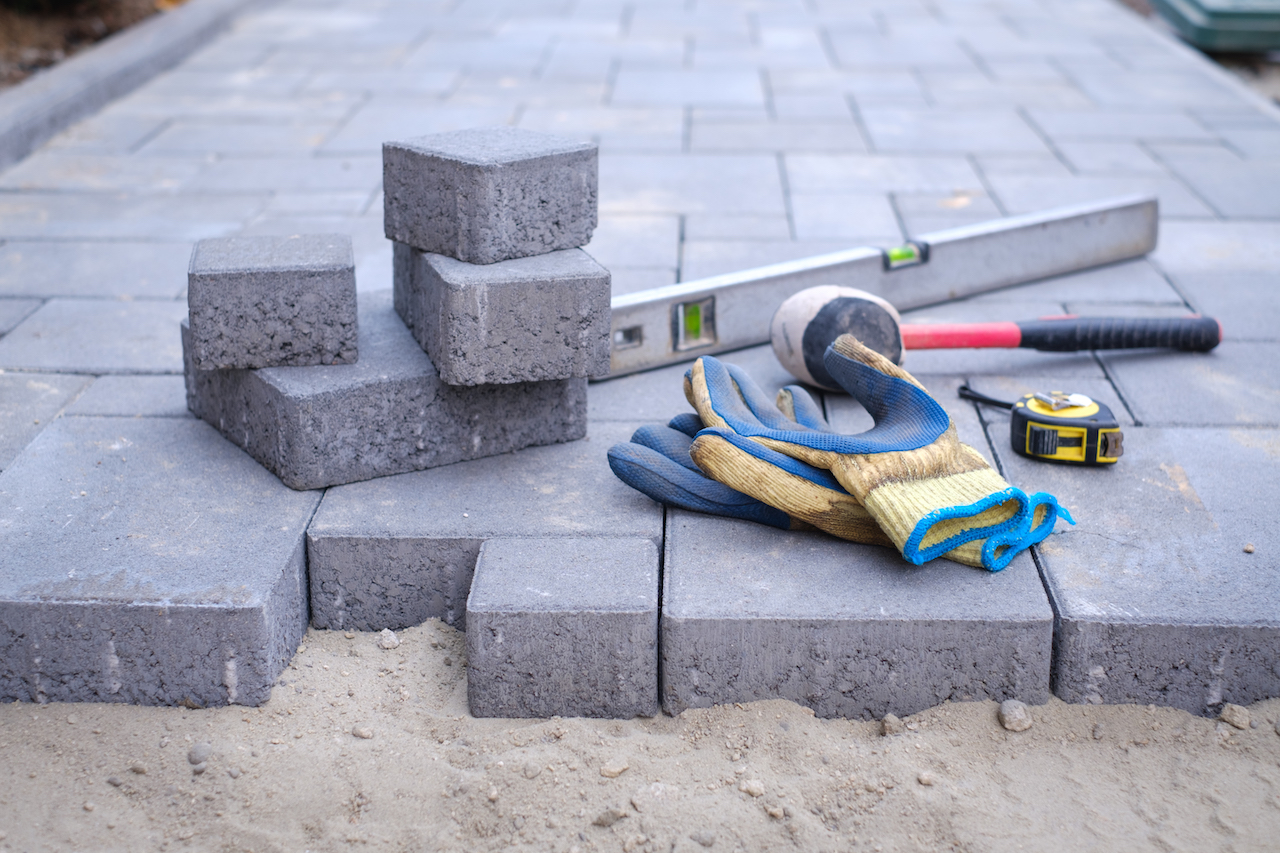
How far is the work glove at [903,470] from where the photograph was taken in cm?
237

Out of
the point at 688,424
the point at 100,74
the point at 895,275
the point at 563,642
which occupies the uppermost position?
the point at 100,74

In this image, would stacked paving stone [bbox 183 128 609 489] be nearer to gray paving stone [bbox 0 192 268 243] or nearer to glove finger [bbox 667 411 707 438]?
glove finger [bbox 667 411 707 438]

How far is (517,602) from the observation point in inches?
90.4

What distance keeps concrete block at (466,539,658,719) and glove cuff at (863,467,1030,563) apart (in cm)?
50

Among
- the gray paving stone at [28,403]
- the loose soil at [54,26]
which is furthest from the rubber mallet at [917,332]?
the loose soil at [54,26]

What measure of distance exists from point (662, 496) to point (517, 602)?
472 mm

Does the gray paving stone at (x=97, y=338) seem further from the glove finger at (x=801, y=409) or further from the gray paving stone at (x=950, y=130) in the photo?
the gray paving stone at (x=950, y=130)

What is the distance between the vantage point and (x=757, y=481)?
2490 millimetres

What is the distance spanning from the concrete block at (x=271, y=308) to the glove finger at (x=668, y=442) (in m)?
0.73

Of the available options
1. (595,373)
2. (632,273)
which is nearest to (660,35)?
(632,273)

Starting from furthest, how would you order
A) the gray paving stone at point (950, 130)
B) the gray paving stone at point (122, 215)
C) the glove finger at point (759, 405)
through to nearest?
1. the gray paving stone at point (950, 130)
2. the gray paving stone at point (122, 215)
3. the glove finger at point (759, 405)

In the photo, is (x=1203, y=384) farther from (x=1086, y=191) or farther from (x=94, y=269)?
(x=94, y=269)

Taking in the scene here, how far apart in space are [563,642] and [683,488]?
0.48 metres

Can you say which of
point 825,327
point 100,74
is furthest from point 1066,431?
point 100,74
